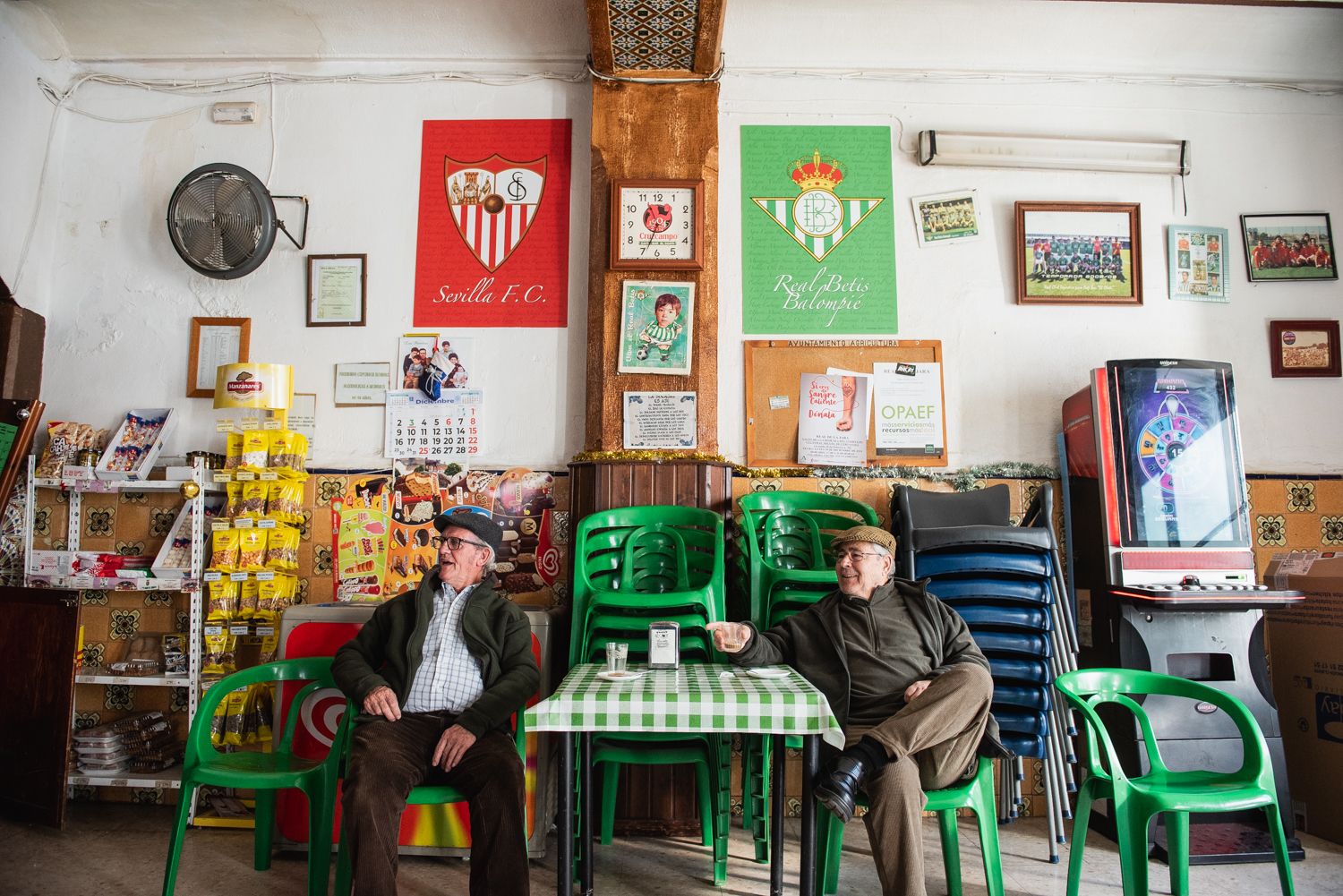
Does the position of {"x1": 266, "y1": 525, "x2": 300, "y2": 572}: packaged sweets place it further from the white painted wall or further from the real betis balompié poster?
the real betis balompié poster

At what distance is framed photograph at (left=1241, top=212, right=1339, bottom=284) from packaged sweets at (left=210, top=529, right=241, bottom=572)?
5128 millimetres

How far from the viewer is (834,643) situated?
2.89m

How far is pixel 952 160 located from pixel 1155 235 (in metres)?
1.12

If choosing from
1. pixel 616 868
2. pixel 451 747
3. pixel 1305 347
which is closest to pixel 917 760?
pixel 616 868

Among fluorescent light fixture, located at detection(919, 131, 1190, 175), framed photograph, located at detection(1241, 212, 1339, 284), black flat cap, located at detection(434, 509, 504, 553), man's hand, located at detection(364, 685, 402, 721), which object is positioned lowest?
man's hand, located at detection(364, 685, 402, 721)

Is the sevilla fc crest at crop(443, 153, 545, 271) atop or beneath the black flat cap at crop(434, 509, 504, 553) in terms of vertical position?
atop

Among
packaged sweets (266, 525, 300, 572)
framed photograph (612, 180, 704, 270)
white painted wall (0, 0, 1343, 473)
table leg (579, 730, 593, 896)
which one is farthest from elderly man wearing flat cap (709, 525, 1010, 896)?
packaged sweets (266, 525, 300, 572)

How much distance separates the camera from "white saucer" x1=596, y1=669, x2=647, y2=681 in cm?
249

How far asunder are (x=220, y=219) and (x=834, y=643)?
11.6 ft

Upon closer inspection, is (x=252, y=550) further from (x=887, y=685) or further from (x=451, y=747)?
(x=887, y=685)

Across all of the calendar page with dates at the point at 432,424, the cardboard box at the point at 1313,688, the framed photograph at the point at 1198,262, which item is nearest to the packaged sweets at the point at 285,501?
the calendar page with dates at the point at 432,424

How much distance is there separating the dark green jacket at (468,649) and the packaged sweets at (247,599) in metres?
1.02

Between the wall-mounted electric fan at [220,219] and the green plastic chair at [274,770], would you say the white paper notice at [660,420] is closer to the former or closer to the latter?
the green plastic chair at [274,770]

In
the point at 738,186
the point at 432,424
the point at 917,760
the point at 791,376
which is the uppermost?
the point at 738,186
